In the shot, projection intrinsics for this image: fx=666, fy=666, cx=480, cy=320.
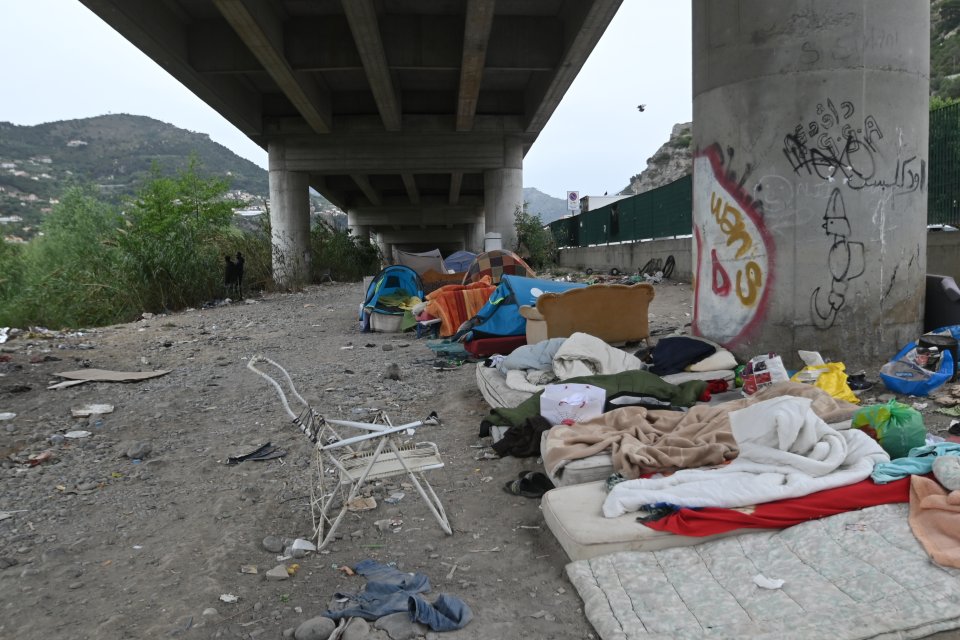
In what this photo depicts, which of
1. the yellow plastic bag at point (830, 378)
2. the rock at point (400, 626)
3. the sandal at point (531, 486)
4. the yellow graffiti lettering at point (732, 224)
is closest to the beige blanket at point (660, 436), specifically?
the sandal at point (531, 486)

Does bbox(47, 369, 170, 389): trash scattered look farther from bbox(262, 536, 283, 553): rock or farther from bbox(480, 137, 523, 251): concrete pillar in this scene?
bbox(480, 137, 523, 251): concrete pillar

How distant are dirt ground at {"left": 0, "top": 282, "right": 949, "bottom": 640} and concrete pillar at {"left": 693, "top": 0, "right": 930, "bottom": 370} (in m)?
0.81

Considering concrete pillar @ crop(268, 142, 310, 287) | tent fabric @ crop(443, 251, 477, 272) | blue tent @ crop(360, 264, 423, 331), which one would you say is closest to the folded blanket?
blue tent @ crop(360, 264, 423, 331)

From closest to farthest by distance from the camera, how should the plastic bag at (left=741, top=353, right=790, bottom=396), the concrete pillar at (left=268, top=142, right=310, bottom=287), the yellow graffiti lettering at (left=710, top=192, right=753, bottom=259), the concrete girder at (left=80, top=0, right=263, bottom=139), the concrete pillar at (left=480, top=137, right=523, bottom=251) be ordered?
the plastic bag at (left=741, top=353, right=790, bottom=396)
the yellow graffiti lettering at (left=710, top=192, right=753, bottom=259)
the concrete girder at (left=80, top=0, right=263, bottom=139)
the concrete pillar at (left=268, top=142, right=310, bottom=287)
the concrete pillar at (left=480, top=137, right=523, bottom=251)

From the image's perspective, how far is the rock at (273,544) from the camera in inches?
126

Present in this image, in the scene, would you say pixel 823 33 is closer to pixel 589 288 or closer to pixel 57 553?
pixel 589 288

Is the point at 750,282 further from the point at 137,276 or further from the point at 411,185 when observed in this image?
the point at 411,185

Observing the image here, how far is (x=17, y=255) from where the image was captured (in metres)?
30.9

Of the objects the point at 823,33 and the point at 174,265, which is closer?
the point at 823,33

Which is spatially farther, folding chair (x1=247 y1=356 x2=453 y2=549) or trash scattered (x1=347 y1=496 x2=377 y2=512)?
trash scattered (x1=347 y1=496 x2=377 y2=512)

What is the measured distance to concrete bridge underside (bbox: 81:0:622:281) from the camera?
12.5 metres

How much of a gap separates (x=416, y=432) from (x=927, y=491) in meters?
3.30

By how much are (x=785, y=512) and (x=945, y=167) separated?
7335 millimetres

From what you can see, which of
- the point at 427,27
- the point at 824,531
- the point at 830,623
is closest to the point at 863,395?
the point at 824,531
